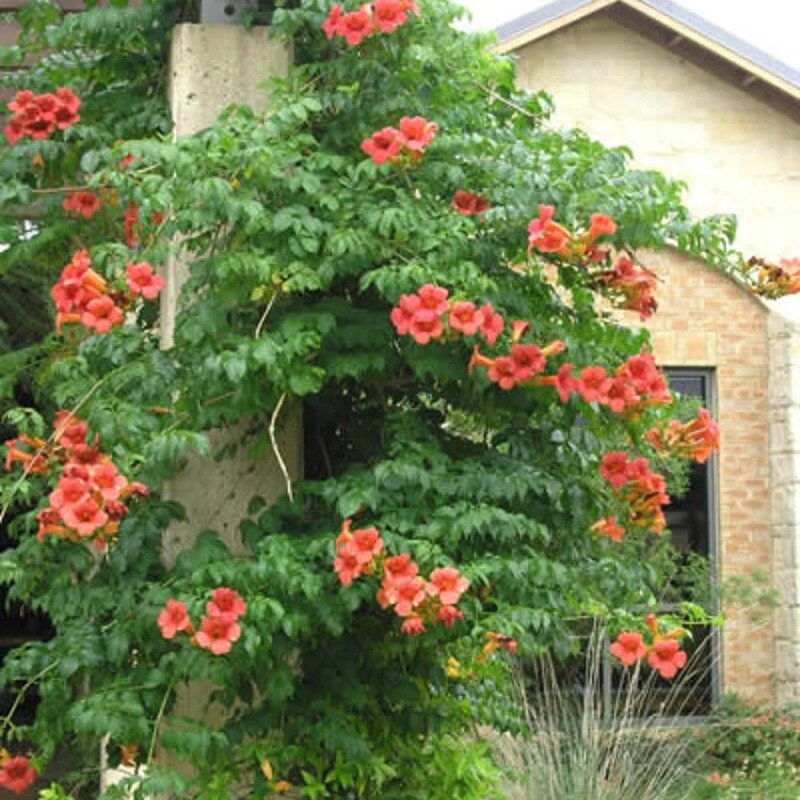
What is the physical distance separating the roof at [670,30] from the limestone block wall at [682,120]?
0.47 ft

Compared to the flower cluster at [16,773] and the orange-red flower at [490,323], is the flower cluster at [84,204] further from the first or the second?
the flower cluster at [16,773]

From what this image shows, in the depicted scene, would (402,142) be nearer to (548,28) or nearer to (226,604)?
(226,604)

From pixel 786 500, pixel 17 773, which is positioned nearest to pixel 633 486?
pixel 17 773

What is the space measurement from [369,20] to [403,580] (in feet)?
4.41

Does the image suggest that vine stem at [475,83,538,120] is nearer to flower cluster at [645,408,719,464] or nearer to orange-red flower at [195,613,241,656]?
flower cluster at [645,408,719,464]

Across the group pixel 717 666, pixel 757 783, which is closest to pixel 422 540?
pixel 757 783

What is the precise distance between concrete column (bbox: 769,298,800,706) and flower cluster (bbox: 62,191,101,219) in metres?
7.68

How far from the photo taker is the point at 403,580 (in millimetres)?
3578

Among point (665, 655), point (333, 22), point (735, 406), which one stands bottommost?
point (735, 406)

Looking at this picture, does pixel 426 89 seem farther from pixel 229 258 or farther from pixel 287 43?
pixel 229 258

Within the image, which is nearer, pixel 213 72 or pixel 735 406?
pixel 213 72

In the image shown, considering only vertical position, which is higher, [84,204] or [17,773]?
[84,204]

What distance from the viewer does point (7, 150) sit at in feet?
15.0

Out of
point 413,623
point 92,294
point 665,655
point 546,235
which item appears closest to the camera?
point 413,623
